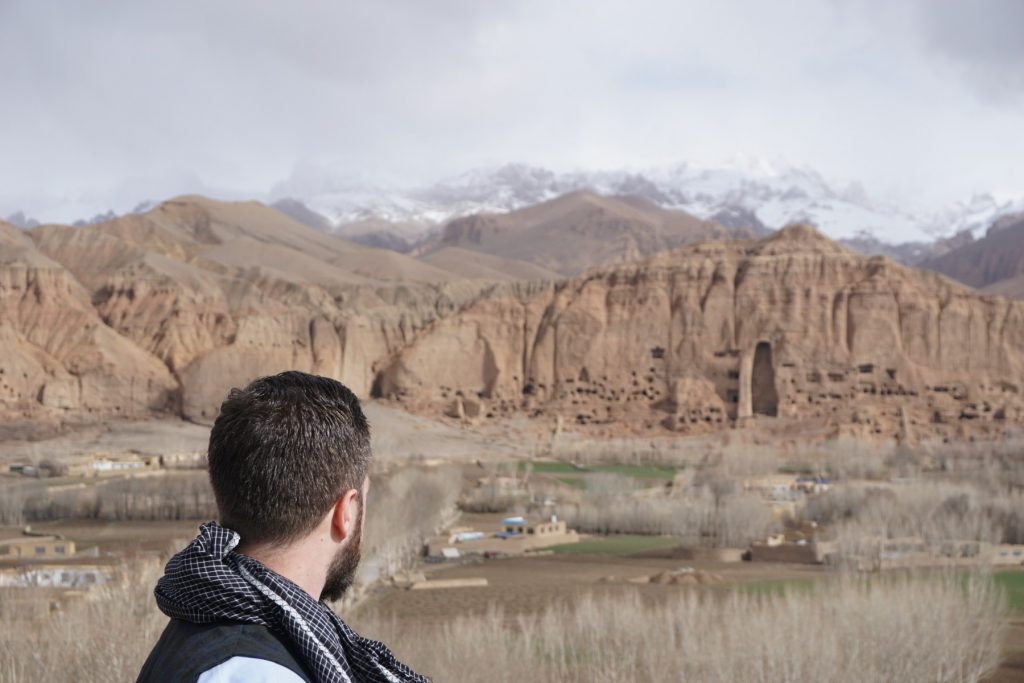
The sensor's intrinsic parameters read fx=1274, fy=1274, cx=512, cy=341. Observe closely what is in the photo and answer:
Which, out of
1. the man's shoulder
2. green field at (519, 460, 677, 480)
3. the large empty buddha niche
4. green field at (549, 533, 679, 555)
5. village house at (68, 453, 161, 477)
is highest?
the large empty buddha niche

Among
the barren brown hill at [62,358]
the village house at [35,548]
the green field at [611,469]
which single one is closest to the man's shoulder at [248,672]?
the village house at [35,548]

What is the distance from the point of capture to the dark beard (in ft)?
12.9

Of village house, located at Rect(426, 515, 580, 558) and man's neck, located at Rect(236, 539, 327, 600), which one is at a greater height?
man's neck, located at Rect(236, 539, 327, 600)

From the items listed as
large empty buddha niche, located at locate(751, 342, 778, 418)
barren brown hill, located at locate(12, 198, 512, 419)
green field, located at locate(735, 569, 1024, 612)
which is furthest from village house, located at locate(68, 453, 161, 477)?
large empty buddha niche, located at locate(751, 342, 778, 418)

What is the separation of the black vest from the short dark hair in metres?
0.35

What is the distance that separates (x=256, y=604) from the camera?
3496 mm

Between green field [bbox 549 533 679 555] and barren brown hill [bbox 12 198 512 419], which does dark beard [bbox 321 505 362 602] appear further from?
barren brown hill [bbox 12 198 512 419]

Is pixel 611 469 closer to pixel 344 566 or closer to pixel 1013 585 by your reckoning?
pixel 1013 585

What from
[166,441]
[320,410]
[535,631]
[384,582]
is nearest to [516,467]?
[166,441]

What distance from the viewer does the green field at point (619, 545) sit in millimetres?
50344

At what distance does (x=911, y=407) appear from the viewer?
300 ft

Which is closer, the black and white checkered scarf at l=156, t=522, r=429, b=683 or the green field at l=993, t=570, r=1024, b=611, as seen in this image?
the black and white checkered scarf at l=156, t=522, r=429, b=683

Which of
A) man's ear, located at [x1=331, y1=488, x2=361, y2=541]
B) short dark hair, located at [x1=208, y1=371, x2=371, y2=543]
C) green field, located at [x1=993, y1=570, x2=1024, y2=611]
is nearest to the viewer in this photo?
short dark hair, located at [x1=208, y1=371, x2=371, y2=543]

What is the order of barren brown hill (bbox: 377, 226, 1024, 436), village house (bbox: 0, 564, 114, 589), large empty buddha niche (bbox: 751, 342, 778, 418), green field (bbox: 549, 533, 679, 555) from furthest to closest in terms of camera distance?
large empty buddha niche (bbox: 751, 342, 778, 418), barren brown hill (bbox: 377, 226, 1024, 436), green field (bbox: 549, 533, 679, 555), village house (bbox: 0, 564, 114, 589)
